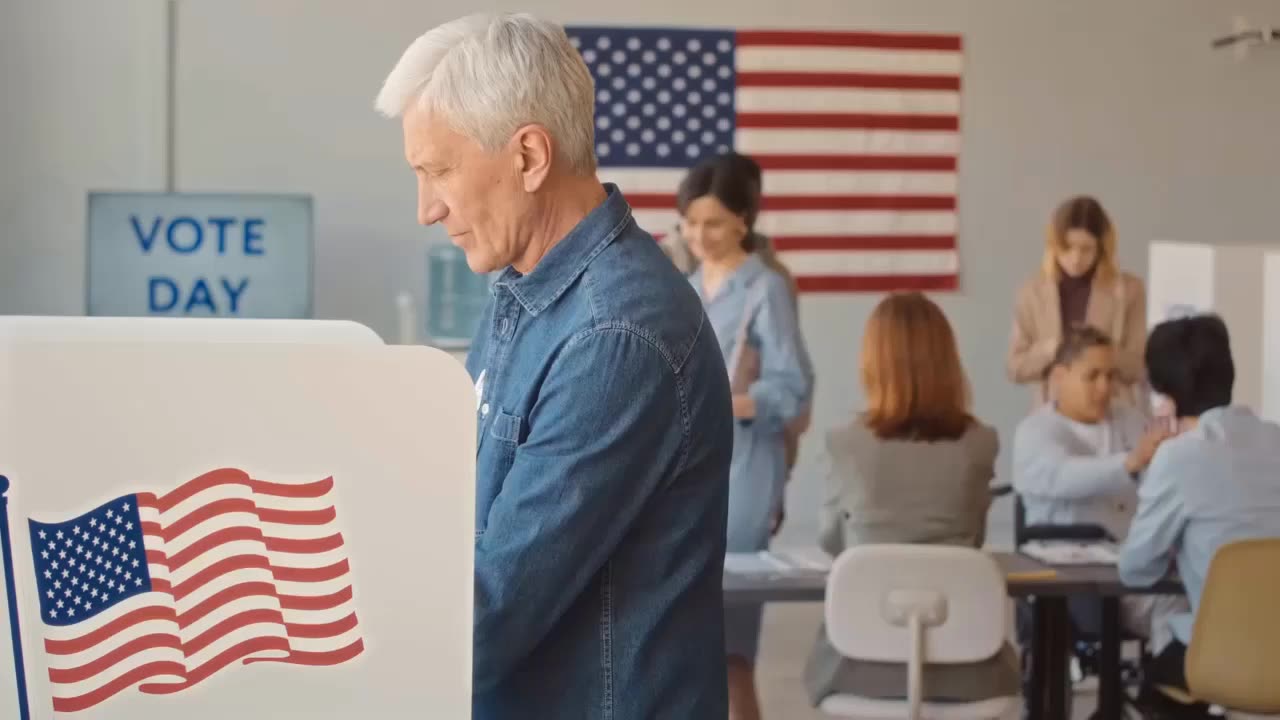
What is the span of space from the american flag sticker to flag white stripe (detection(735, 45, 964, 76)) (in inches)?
235

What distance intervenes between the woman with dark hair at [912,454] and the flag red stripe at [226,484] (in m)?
2.38

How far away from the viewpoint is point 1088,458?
4219 millimetres

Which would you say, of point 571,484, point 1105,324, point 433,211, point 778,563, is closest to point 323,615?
point 571,484

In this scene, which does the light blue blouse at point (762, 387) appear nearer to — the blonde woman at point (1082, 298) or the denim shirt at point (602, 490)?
the blonde woman at point (1082, 298)

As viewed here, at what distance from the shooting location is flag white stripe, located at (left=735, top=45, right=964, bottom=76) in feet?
23.0

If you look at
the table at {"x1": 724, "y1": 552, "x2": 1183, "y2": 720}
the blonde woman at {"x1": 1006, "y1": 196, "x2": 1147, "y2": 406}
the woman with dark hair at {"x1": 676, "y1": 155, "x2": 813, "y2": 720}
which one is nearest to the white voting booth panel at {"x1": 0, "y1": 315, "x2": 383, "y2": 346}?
the table at {"x1": 724, "y1": 552, "x2": 1183, "y2": 720}

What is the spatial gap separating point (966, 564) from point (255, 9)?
14.3ft

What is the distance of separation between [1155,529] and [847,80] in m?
3.97

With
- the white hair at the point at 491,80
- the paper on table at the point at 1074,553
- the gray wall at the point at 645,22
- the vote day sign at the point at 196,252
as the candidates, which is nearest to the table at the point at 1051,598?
the paper on table at the point at 1074,553

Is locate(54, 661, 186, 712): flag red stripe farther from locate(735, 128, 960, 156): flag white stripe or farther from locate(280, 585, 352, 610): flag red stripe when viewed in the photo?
locate(735, 128, 960, 156): flag white stripe

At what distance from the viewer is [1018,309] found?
585 centimetres

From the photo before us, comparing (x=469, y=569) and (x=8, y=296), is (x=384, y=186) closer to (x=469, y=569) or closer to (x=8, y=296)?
(x=8, y=296)

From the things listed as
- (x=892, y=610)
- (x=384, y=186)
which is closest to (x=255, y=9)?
(x=384, y=186)

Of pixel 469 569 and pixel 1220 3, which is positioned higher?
pixel 1220 3
